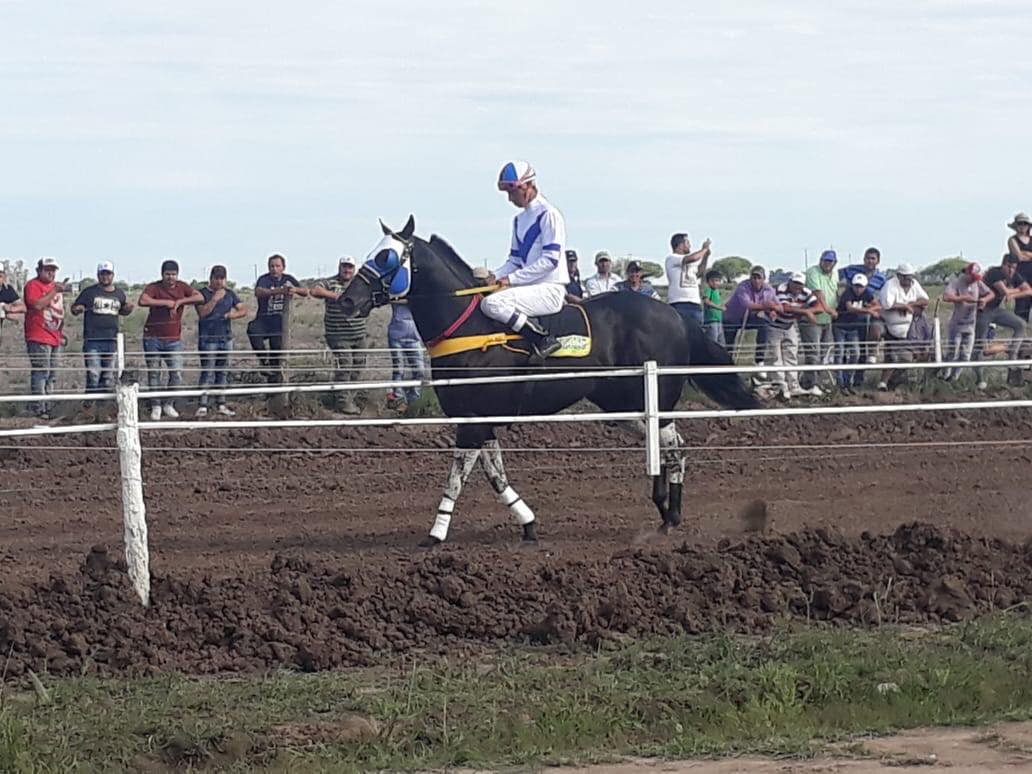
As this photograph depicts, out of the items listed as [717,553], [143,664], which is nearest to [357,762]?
[143,664]

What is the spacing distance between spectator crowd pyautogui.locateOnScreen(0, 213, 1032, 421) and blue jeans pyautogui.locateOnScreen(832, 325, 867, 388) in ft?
0.07

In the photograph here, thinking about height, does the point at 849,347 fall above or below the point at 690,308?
below

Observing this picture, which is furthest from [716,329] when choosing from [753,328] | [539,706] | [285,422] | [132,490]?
[539,706]

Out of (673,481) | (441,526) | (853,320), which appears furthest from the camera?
(853,320)

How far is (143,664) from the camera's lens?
986 centimetres

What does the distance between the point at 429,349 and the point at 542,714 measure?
19.3ft

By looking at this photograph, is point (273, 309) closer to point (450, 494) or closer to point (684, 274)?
point (684, 274)

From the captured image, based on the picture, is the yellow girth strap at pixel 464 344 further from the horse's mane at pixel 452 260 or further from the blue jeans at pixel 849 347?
the blue jeans at pixel 849 347

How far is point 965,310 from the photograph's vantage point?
938 inches

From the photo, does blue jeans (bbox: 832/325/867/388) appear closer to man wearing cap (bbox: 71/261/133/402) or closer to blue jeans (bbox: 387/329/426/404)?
blue jeans (bbox: 387/329/426/404)

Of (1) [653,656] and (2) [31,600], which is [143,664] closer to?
(2) [31,600]

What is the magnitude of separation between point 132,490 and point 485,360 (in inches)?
Result: 154

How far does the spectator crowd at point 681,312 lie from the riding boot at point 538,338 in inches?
188

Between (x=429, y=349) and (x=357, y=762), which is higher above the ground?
(x=429, y=349)
